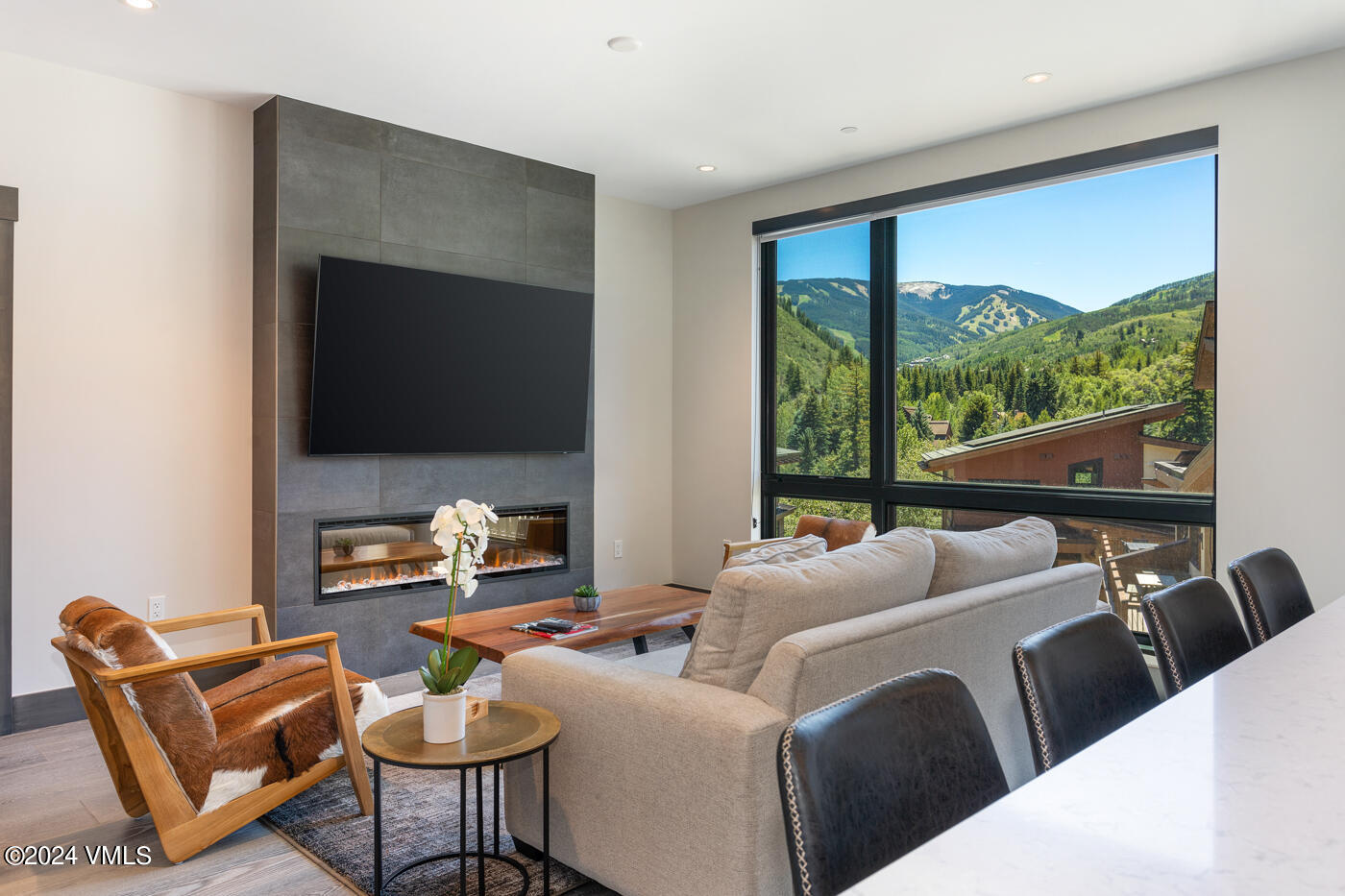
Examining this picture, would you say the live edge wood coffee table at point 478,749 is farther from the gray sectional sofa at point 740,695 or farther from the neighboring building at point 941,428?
the neighboring building at point 941,428

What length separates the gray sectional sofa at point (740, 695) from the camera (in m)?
1.81

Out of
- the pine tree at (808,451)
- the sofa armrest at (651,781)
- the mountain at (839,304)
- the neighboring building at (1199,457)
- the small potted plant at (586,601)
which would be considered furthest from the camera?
the pine tree at (808,451)

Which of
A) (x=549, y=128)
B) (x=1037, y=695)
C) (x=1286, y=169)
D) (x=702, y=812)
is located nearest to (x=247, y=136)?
(x=549, y=128)

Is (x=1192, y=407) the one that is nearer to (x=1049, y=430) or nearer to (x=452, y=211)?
(x=1049, y=430)

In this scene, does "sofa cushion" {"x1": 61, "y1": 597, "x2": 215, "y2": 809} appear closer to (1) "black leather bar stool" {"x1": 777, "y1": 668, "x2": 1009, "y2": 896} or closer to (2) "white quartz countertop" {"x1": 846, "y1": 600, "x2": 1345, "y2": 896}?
(1) "black leather bar stool" {"x1": 777, "y1": 668, "x2": 1009, "y2": 896}

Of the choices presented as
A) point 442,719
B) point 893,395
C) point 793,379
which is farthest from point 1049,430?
point 442,719

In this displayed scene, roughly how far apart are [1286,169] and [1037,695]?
355cm

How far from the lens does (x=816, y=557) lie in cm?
224

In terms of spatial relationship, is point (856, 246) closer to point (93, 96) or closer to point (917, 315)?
point (917, 315)

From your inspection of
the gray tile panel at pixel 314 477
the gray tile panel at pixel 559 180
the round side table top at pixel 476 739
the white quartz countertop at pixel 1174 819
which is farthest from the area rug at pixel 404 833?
the gray tile panel at pixel 559 180

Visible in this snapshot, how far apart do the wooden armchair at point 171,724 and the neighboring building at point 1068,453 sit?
3459 millimetres

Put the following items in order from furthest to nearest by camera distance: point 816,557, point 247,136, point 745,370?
point 745,370
point 247,136
point 816,557

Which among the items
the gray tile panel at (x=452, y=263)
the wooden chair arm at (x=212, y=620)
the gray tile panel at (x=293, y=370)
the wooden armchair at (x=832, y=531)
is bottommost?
the wooden chair arm at (x=212, y=620)

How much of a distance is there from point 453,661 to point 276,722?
31.1 inches
